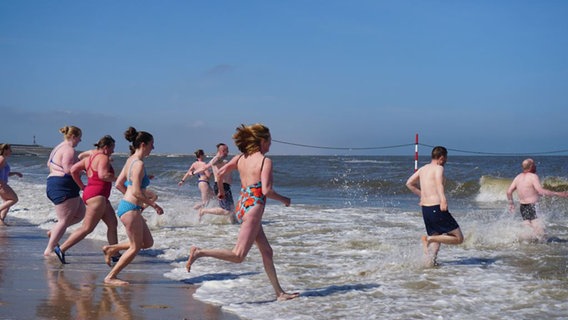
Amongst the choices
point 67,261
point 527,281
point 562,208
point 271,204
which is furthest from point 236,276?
point 562,208

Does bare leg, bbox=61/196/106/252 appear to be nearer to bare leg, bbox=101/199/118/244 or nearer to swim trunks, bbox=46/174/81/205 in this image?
bare leg, bbox=101/199/118/244

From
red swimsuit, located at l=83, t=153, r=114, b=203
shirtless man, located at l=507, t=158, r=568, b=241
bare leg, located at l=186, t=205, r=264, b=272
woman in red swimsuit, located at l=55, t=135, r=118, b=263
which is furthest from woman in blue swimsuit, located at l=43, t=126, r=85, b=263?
shirtless man, located at l=507, t=158, r=568, b=241

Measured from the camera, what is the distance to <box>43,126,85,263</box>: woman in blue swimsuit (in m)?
8.38

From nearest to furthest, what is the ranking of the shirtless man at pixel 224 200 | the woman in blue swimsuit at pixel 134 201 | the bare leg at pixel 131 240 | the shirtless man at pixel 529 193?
the woman in blue swimsuit at pixel 134 201 → the bare leg at pixel 131 240 → the shirtless man at pixel 529 193 → the shirtless man at pixel 224 200

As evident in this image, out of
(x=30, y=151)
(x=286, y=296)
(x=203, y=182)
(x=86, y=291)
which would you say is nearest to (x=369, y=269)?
(x=286, y=296)

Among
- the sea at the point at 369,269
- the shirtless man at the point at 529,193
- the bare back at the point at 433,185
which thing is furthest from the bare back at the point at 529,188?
the bare back at the point at 433,185

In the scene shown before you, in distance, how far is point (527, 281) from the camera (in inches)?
278

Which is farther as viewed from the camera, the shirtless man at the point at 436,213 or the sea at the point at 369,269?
the shirtless man at the point at 436,213

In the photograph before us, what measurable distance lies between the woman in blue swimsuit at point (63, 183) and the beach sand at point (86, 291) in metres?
0.36

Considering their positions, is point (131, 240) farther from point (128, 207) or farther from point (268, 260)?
point (268, 260)

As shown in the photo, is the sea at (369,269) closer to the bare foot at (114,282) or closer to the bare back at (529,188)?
the bare back at (529,188)

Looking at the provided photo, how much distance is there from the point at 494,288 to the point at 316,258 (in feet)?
8.75

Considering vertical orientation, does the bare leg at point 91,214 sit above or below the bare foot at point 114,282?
above

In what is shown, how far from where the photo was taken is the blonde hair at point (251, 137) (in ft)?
19.3
